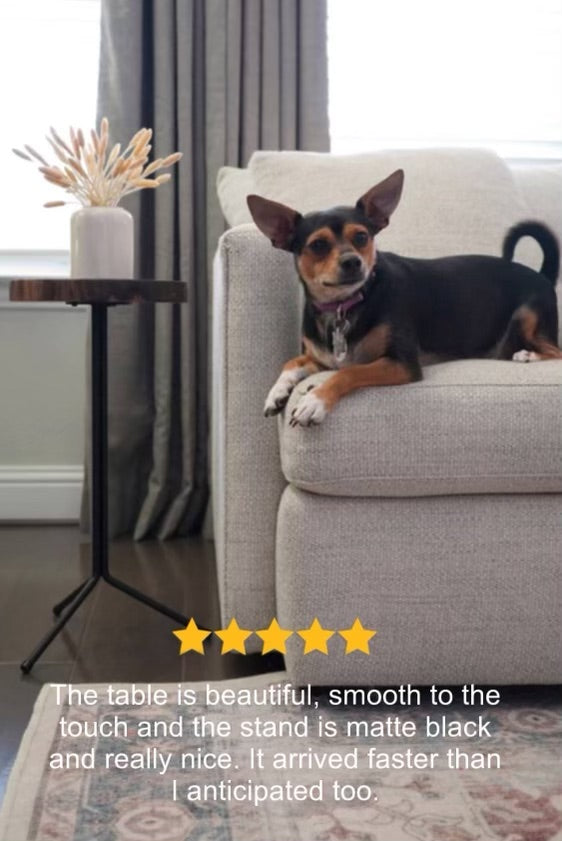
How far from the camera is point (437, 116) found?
113 inches

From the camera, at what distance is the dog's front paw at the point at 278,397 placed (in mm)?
1560

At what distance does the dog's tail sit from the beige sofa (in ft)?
1.10

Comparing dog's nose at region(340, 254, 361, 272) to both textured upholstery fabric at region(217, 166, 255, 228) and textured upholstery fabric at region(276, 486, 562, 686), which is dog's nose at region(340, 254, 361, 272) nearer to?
textured upholstery fabric at region(276, 486, 562, 686)

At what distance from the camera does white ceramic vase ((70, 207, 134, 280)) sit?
6.23 feet

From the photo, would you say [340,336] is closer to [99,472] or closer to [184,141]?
[99,472]

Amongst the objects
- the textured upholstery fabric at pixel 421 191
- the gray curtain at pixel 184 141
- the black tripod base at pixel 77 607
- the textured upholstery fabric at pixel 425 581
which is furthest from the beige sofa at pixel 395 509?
the gray curtain at pixel 184 141

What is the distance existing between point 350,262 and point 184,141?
123 centimetres

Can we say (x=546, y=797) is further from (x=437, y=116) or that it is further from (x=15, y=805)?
(x=437, y=116)

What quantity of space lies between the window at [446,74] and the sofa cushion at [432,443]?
5.06 feet

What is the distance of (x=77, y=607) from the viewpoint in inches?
72.6

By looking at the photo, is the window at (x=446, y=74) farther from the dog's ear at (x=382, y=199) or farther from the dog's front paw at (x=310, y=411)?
the dog's front paw at (x=310, y=411)

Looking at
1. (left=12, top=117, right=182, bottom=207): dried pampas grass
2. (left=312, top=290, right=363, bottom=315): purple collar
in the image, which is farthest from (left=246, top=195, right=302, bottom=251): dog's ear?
(left=12, top=117, right=182, bottom=207): dried pampas grass

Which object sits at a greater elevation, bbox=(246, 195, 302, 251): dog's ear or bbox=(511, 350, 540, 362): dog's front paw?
bbox=(246, 195, 302, 251): dog's ear

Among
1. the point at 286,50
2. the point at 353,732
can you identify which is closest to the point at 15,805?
Result: the point at 353,732
